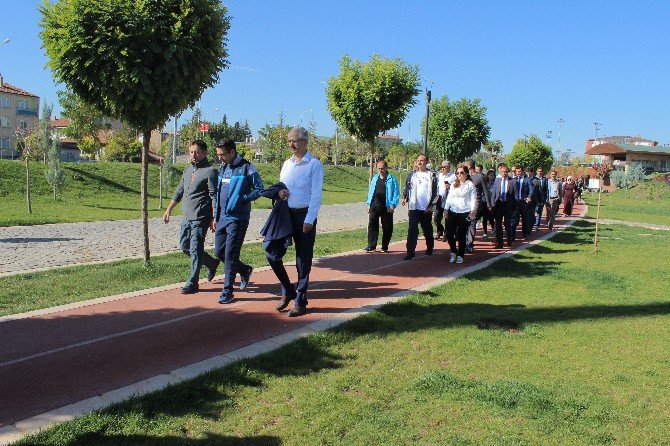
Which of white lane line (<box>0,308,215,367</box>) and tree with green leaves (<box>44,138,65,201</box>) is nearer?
white lane line (<box>0,308,215,367</box>)

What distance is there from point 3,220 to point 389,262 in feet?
44.3

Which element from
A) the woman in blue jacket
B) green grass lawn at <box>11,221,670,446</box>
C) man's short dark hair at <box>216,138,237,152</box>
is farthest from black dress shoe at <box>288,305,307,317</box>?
the woman in blue jacket

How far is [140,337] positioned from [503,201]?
32.9ft

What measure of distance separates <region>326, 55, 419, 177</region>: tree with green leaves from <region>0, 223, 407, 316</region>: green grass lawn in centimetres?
507

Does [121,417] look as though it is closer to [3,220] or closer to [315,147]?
[3,220]

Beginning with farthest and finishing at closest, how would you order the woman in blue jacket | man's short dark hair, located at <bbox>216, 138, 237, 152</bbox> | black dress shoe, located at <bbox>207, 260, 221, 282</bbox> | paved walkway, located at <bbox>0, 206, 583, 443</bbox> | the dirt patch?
the woman in blue jacket
black dress shoe, located at <bbox>207, 260, 221, 282</bbox>
man's short dark hair, located at <bbox>216, 138, 237, 152</bbox>
the dirt patch
paved walkway, located at <bbox>0, 206, 583, 443</bbox>

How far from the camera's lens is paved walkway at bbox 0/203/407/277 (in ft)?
35.2

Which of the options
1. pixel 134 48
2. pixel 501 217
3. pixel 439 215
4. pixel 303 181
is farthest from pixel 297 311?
pixel 439 215

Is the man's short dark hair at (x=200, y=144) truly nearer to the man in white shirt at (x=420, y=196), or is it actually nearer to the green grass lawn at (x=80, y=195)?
the man in white shirt at (x=420, y=196)

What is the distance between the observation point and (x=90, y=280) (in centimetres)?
830

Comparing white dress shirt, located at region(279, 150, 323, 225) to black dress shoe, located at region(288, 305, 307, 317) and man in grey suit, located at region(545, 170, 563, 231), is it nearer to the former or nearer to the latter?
black dress shoe, located at region(288, 305, 307, 317)

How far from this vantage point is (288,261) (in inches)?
391

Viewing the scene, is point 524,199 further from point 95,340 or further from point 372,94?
point 95,340

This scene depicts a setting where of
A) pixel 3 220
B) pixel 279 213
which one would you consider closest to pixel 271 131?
pixel 3 220
